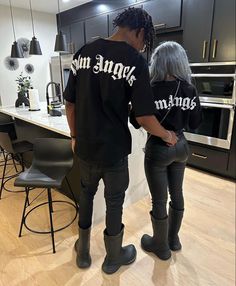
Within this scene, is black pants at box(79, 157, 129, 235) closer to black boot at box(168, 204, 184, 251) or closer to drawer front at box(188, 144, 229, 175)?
black boot at box(168, 204, 184, 251)

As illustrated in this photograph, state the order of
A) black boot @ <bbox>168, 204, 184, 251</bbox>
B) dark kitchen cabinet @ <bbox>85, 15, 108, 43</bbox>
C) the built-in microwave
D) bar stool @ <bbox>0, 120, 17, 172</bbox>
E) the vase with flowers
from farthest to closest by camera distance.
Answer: dark kitchen cabinet @ <bbox>85, 15, 108, 43</bbox>
the vase with flowers
bar stool @ <bbox>0, 120, 17, 172</bbox>
the built-in microwave
black boot @ <bbox>168, 204, 184, 251</bbox>

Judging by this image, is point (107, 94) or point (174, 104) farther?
point (174, 104)

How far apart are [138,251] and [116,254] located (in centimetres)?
25

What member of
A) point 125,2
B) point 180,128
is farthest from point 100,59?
point 125,2

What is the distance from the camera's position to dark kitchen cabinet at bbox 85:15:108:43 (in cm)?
357

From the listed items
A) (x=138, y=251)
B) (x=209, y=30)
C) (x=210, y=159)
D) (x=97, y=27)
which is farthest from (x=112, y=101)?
(x=97, y=27)

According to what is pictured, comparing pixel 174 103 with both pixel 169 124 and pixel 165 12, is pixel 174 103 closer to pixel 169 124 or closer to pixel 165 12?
pixel 169 124

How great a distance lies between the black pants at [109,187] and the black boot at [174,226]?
14.8 inches

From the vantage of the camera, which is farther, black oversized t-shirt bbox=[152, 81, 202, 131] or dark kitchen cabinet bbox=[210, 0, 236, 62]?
dark kitchen cabinet bbox=[210, 0, 236, 62]

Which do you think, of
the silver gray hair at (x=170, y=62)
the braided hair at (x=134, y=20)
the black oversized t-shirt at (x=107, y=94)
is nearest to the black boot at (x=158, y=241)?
the black oversized t-shirt at (x=107, y=94)

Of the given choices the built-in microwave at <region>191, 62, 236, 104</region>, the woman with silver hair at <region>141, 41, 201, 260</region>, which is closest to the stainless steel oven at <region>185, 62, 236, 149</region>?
the built-in microwave at <region>191, 62, 236, 104</region>

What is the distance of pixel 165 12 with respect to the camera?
9.01 feet

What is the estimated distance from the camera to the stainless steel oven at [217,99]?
2283mm

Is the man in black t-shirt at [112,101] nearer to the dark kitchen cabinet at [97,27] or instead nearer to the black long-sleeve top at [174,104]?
the black long-sleeve top at [174,104]
